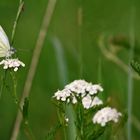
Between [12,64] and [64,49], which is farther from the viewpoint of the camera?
[64,49]

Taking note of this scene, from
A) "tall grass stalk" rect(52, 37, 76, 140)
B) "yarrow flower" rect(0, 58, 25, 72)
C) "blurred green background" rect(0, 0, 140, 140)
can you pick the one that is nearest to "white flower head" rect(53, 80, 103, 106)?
"yarrow flower" rect(0, 58, 25, 72)

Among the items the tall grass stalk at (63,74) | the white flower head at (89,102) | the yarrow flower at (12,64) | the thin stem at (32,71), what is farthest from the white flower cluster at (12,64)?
the thin stem at (32,71)

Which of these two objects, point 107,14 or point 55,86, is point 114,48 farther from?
point 107,14

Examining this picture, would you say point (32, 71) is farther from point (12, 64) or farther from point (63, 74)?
point (12, 64)

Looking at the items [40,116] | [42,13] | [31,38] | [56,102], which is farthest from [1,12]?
[56,102]

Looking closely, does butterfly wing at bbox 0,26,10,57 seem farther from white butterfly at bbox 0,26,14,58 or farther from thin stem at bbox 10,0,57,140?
thin stem at bbox 10,0,57,140

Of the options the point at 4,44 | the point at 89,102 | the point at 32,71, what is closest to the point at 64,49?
the point at 32,71
